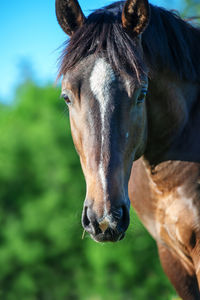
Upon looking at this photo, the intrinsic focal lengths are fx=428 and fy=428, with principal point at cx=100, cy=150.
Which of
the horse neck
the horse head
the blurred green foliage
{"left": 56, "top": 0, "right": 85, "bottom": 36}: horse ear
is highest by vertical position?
{"left": 56, "top": 0, "right": 85, "bottom": 36}: horse ear

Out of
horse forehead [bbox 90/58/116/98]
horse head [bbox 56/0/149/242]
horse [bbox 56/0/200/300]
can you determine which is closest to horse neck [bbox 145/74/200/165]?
horse [bbox 56/0/200/300]

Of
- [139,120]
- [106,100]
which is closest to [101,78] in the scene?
[106,100]

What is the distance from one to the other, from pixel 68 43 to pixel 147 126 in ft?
3.06

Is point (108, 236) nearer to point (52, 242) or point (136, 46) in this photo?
point (136, 46)

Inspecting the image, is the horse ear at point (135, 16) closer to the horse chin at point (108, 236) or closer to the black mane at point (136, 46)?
the black mane at point (136, 46)

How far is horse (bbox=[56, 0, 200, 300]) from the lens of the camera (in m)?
2.83

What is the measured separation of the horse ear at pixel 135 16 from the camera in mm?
3252

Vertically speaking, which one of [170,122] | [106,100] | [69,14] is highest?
Result: [69,14]

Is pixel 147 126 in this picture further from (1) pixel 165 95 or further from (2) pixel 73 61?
(2) pixel 73 61

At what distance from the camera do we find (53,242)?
21531mm

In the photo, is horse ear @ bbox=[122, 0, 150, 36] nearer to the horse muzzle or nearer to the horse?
the horse

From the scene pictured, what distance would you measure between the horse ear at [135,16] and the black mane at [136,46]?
74mm

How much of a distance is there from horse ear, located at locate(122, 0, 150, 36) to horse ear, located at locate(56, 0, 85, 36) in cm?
35

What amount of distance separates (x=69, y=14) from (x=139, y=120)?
3.35 feet
